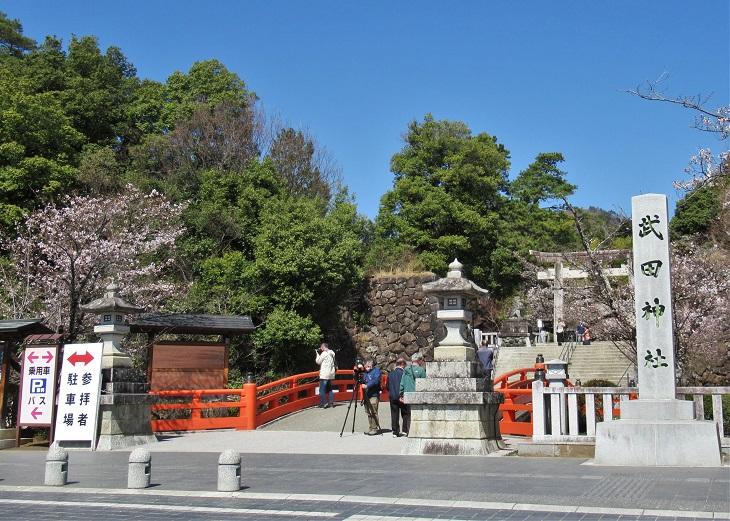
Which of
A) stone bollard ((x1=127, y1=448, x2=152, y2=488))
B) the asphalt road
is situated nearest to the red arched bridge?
the asphalt road

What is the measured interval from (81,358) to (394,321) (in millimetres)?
18788

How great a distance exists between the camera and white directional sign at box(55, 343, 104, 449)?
15.1m

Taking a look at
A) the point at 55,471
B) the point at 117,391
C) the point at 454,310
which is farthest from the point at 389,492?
the point at 117,391

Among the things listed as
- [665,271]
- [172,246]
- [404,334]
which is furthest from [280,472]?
[404,334]

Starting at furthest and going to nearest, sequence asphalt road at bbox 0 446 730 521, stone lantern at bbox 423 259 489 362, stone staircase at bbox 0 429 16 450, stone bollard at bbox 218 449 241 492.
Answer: stone staircase at bbox 0 429 16 450 < stone lantern at bbox 423 259 489 362 < stone bollard at bbox 218 449 241 492 < asphalt road at bbox 0 446 730 521

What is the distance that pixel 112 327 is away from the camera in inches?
623

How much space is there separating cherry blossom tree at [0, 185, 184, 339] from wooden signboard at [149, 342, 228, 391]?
9.37 ft

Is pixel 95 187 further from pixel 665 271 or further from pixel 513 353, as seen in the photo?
pixel 665 271

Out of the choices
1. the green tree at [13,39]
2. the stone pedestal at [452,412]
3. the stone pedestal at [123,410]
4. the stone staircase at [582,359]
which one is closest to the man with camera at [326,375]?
the stone pedestal at [123,410]

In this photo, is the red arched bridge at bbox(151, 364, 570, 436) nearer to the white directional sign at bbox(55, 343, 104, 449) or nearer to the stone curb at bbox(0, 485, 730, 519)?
the white directional sign at bbox(55, 343, 104, 449)

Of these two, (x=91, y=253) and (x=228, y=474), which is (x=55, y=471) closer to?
(x=228, y=474)

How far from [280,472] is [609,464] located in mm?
4883

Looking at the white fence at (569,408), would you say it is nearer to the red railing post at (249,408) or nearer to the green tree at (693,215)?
the red railing post at (249,408)

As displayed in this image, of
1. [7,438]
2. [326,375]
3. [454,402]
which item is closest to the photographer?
[454,402]
